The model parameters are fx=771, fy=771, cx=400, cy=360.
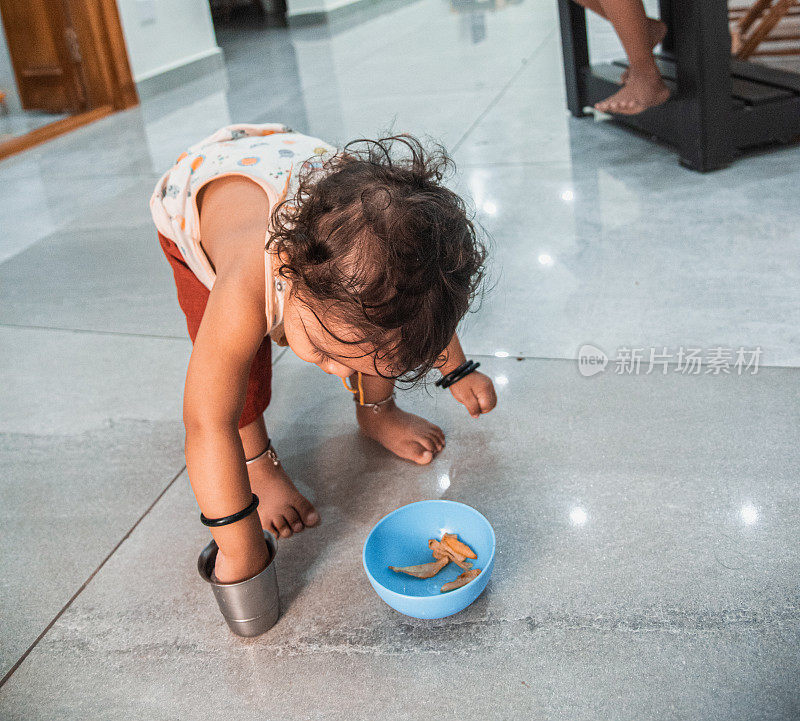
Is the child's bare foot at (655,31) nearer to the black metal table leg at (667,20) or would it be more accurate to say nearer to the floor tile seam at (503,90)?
the black metal table leg at (667,20)

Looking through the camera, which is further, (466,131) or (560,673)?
(466,131)

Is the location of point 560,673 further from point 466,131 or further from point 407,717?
point 466,131

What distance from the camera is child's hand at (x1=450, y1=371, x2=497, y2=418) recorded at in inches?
43.7

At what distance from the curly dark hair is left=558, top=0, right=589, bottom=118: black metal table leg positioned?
1.98 meters

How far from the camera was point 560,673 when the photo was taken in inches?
32.4

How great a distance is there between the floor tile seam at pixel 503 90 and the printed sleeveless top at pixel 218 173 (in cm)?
144

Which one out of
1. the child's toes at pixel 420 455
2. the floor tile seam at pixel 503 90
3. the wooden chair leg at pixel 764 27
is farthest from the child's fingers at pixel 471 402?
the wooden chair leg at pixel 764 27

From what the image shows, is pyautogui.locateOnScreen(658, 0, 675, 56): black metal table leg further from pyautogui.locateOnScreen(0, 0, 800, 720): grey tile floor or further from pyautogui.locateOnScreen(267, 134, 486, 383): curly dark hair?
pyautogui.locateOnScreen(267, 134, 486, 383): curly dark hair

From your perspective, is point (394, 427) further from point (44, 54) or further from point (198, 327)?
point (44, 54)

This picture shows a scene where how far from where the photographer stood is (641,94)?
204 centimetres

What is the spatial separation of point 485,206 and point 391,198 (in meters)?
1.36

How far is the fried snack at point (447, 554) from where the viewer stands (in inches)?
37.3

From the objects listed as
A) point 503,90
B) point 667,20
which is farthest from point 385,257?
point 503,90

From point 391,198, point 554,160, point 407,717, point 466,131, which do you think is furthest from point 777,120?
point 407,717
